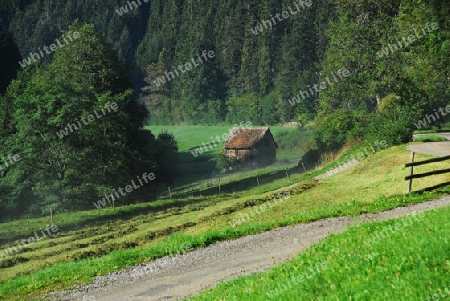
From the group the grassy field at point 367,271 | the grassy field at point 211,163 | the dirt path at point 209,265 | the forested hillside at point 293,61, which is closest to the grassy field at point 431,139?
the forested hillside at point 293,61

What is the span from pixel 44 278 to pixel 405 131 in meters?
33.2

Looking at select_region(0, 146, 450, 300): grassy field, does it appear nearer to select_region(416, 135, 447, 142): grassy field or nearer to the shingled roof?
select_region(416, 135, 447, 142): grassy field

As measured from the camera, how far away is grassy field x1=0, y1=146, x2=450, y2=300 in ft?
64.0

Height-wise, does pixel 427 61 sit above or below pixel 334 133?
above

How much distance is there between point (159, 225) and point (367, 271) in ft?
85.4

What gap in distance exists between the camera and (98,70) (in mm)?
58875

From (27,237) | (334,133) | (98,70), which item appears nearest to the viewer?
(27,237)

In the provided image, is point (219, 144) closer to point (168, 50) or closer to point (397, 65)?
point (397, 65)

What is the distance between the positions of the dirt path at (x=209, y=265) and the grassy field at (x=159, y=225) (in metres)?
1.04

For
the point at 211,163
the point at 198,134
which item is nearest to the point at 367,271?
the point at 211,163

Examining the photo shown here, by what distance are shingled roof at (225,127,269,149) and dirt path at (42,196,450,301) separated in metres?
72.2

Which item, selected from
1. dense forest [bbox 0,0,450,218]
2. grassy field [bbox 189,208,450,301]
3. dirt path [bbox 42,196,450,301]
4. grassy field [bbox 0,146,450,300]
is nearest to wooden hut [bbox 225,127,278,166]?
dense forest [bbox 0,0,450,218]

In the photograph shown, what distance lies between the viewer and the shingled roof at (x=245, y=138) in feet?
303

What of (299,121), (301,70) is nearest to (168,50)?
(301,70)
